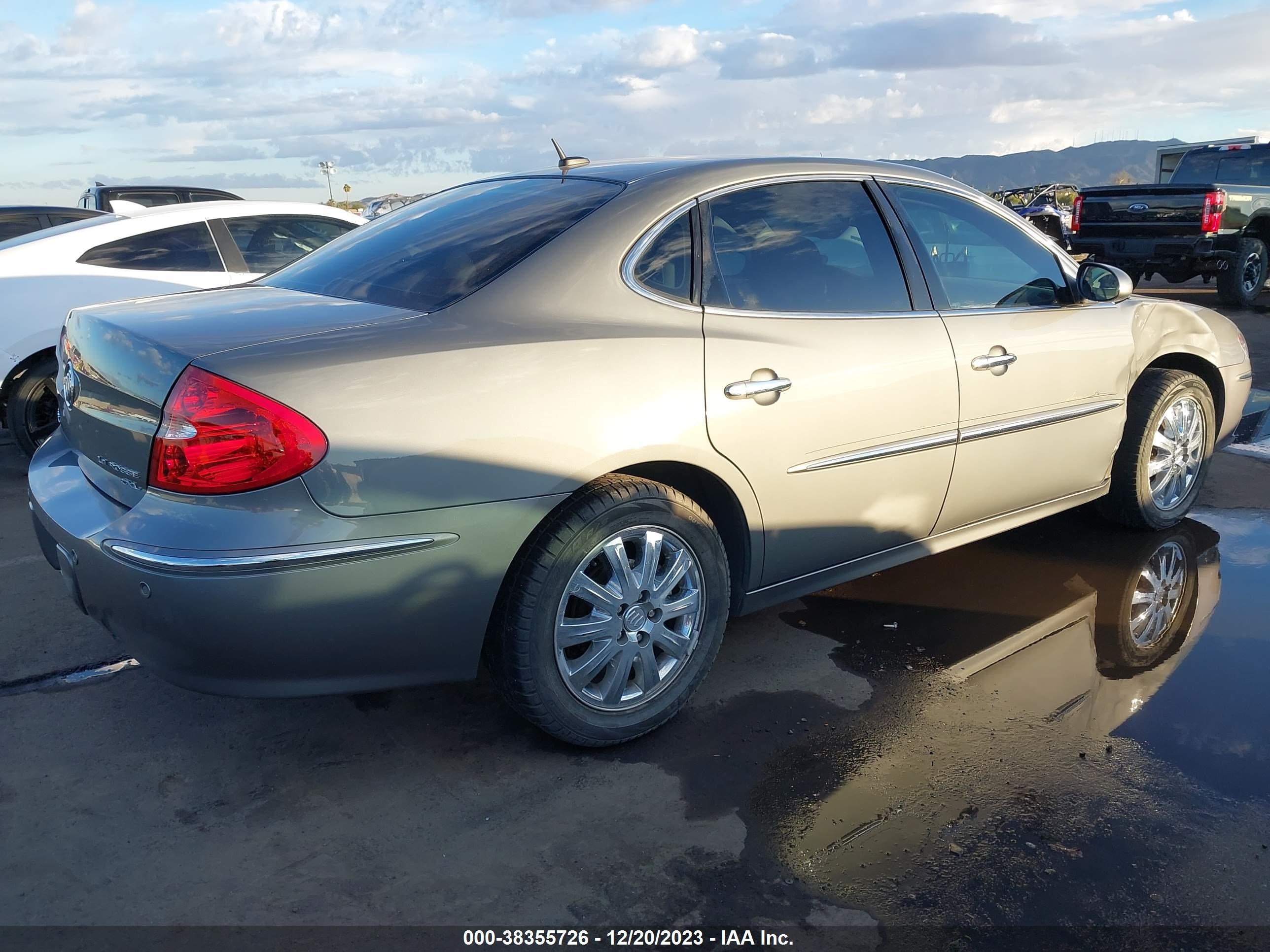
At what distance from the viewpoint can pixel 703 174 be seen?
321 centimetres

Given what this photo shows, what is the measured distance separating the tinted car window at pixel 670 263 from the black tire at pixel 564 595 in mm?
563

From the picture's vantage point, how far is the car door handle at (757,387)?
297 centimetres

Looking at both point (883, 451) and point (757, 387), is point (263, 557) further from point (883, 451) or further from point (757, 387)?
point (883, 451)

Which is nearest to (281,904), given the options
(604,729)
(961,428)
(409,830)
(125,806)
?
A: (409,830)

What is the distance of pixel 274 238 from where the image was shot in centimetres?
697

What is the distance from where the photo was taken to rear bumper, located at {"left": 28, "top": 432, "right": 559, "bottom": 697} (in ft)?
7.82

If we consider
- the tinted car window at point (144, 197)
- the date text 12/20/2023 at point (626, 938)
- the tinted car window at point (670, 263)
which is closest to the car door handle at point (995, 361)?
the tinted car window at point (670, 263)

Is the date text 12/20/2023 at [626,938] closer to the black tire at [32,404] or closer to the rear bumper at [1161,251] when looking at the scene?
the black tire at [32,404]

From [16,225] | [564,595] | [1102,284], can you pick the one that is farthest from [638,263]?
[16,225]

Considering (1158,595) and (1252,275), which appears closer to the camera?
(1158,595)

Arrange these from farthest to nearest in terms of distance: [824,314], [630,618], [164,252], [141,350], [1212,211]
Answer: [1212,211], [164,252], [824,314], [630,618], [141,350]

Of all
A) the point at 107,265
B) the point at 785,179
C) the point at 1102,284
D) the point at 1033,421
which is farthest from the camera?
the point at 107,265

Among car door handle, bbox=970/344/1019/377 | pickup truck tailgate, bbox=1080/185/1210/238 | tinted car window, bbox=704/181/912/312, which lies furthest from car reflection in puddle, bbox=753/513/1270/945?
pickup truck tailgate, bbox=1080/185/1210/238

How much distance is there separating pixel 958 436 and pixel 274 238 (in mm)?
5067
